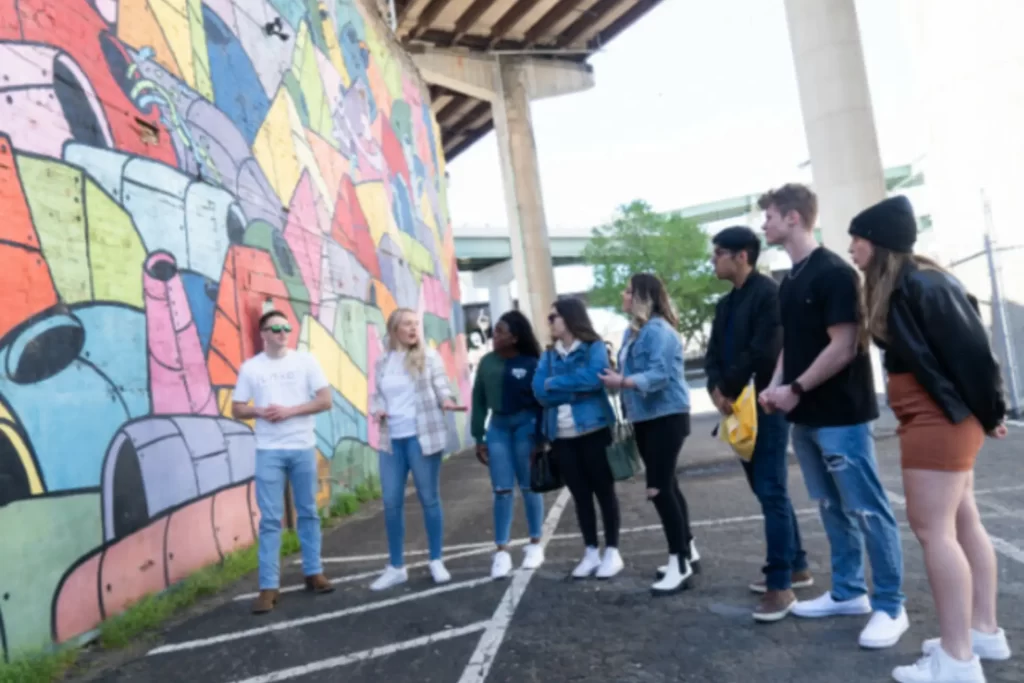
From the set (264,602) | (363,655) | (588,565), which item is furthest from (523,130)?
(363,655)

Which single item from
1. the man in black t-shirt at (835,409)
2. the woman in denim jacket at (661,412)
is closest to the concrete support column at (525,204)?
the woman in denim jacket at (661,412)

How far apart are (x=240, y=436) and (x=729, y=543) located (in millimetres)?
4208

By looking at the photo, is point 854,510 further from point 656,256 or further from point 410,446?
point 656,256

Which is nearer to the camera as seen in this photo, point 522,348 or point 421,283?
point 522,348

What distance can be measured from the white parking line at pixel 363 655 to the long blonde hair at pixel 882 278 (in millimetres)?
2531

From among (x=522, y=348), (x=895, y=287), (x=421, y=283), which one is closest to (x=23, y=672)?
(x=522, y=348)

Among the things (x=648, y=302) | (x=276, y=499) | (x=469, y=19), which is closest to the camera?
(x=648, y=302)

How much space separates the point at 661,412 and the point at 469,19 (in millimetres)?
22949

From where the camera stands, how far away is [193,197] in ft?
22.1

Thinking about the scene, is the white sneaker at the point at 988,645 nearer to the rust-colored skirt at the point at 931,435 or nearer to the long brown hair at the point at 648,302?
the rust-colored skirt at the point at 931,435

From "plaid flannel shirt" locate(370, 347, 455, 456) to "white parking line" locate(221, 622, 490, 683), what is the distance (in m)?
1.45

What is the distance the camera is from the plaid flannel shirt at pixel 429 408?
5398mm

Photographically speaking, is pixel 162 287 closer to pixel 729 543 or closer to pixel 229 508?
pixel 229 508

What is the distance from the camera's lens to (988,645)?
120 inches
